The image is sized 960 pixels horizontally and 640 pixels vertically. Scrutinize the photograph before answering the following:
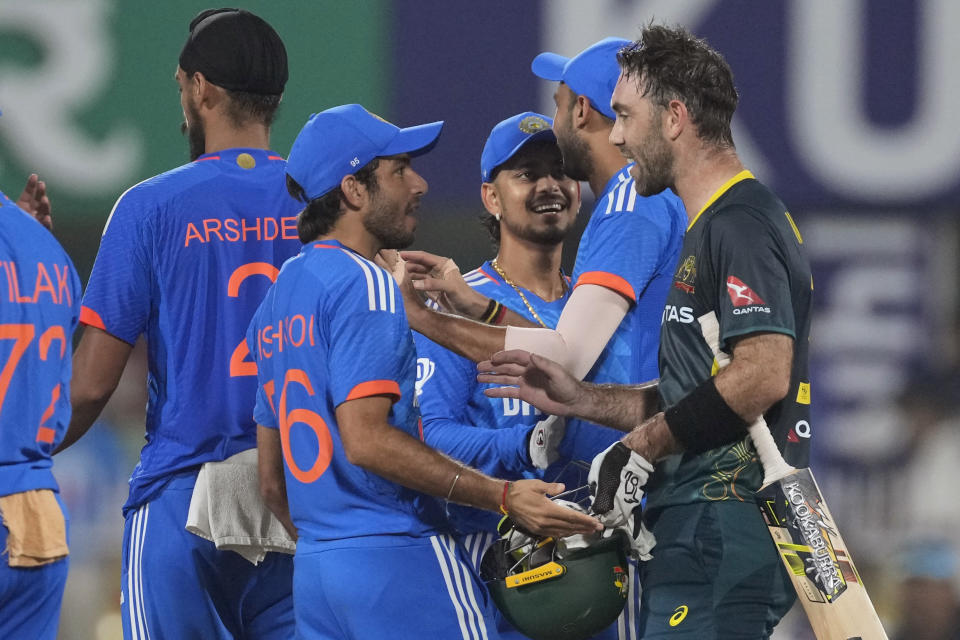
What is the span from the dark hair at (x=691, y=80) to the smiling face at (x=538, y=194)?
127 cm

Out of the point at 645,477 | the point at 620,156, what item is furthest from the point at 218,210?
the point at 645,477

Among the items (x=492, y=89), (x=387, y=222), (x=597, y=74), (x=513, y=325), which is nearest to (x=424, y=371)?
(x=513, y=325)

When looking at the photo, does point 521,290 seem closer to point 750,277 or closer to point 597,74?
point 597,74

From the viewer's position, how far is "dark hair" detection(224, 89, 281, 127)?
407 cm

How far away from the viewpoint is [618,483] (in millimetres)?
3070

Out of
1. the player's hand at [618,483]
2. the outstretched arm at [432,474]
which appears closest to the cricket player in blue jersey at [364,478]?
the outstretched arm at [432,474]

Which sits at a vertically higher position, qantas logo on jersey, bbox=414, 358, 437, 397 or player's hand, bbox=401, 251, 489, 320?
player's hand, bbox=401, 251, 489, 320

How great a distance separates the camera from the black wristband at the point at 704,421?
116 inches

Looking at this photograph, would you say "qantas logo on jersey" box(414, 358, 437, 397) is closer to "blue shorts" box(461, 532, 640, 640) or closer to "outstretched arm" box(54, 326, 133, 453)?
"blue shorts" box(461, 532, 640, 640)

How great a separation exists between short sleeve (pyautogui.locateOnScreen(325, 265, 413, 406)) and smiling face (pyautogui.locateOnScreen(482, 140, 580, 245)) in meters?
1.30

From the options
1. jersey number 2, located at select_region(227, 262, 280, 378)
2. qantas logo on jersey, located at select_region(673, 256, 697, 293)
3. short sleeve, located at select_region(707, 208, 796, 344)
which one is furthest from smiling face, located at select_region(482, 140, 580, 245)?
short sleeve, located at select_region(707, 208, 796, 344)

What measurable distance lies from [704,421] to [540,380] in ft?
1.81

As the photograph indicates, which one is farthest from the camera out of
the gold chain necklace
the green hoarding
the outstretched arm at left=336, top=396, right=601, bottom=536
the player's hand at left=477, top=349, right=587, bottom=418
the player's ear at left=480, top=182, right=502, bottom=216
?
the green hoarding

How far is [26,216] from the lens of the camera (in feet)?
11.8
